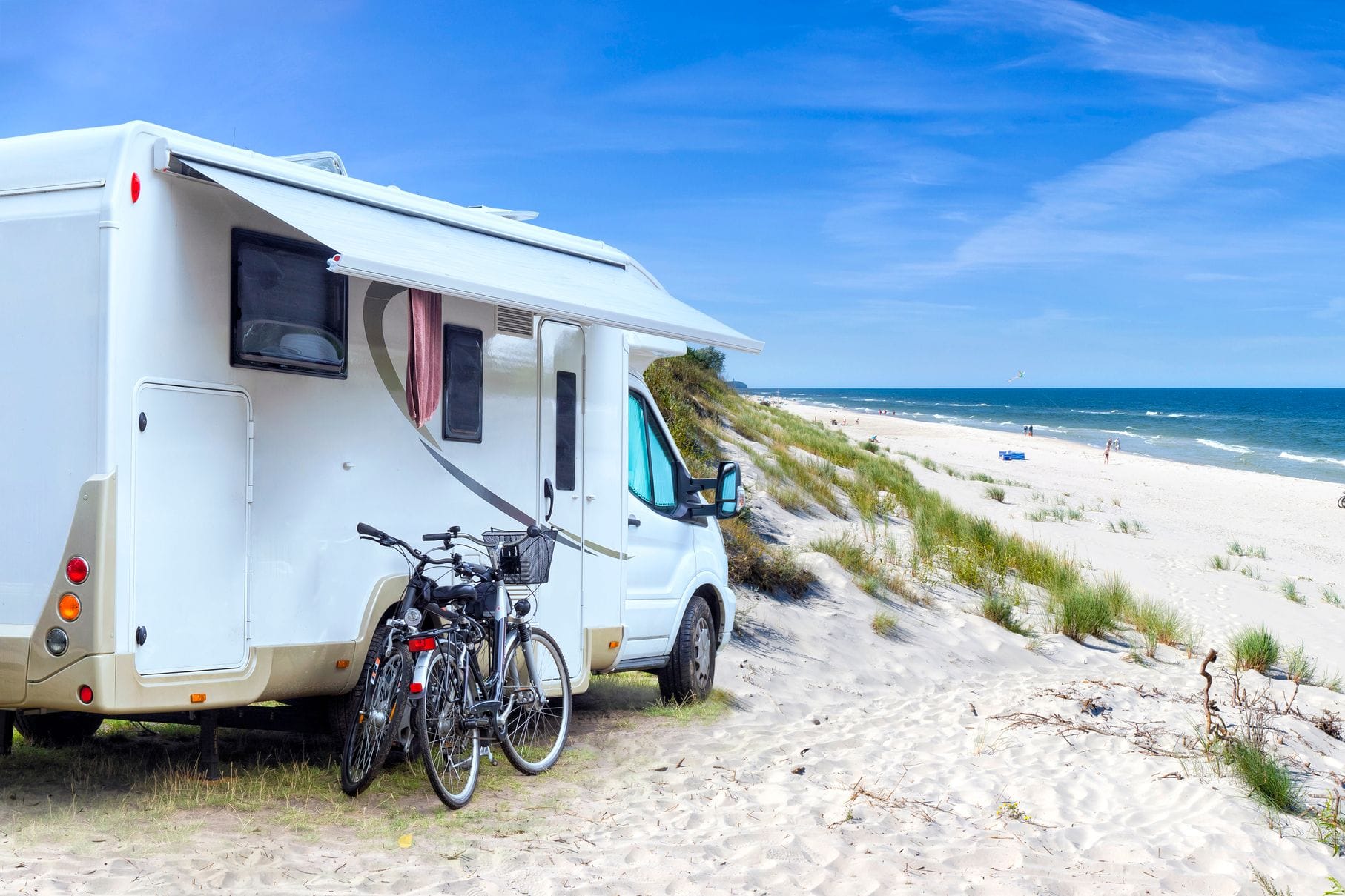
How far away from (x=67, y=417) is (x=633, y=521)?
366cm

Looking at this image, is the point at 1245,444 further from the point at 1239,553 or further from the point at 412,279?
the point at 412,279

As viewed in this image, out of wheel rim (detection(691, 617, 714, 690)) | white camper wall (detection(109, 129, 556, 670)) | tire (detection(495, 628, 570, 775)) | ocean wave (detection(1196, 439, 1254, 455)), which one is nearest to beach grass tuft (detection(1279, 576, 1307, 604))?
wheel rim (detection(691, 617, 714, 690))

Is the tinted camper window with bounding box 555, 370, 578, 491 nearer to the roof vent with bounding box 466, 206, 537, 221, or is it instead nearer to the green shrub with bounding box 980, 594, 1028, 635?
the roof vent with bounding box 466, 206, 537, 221

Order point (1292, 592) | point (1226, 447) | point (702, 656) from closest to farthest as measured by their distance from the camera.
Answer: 1. point (702, 656)
2. point (1292, 592)
3. point (1226, 447)

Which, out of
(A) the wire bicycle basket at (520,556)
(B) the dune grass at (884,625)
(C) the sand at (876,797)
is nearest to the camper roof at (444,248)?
(A) the wire bicycle basket at (520,556)

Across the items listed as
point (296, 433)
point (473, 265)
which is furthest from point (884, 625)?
point (296, 433)

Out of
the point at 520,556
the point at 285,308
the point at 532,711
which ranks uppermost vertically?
the point at 285,308

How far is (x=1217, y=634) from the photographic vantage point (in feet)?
43.6

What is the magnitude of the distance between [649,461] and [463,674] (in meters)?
2.69

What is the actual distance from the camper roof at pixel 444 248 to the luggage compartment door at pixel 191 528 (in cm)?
88

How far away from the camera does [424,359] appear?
19.9 feet

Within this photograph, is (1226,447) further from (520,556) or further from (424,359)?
(424,359)

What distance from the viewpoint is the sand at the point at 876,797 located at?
185 inches

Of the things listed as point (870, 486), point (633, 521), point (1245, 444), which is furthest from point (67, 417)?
point (1245, 444)
